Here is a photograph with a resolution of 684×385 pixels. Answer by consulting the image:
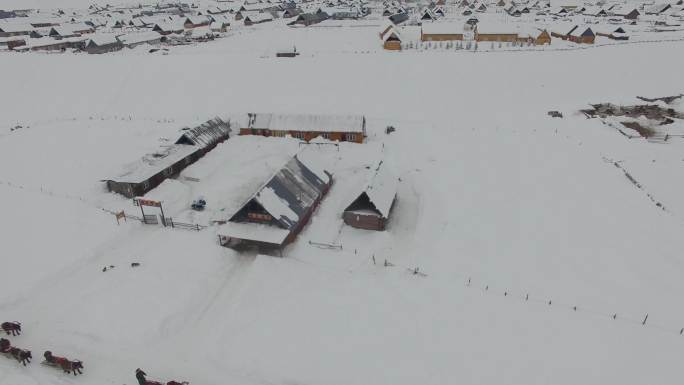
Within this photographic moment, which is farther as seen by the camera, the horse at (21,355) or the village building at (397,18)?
the village building at (397,18)

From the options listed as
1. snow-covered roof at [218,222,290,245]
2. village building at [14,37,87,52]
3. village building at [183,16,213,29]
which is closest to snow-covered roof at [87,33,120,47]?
village building at [14,37,87,52]

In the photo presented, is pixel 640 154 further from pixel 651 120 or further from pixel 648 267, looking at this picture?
pixel 648 267

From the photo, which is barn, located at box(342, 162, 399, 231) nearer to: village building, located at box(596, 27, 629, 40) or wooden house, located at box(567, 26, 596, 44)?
wooden house, located at box(567, 26, 596, 44)

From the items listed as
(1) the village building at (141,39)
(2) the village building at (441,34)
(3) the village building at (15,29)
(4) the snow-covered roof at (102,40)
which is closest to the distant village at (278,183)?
(2) the village building at (441,34)

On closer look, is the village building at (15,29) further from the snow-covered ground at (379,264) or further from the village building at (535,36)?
the village building at (535,36)

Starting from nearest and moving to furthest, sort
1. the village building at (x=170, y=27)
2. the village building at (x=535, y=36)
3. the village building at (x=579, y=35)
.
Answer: the village building at (x=535, y=36) → the village building at (x=579, y=35) → the village building at (x=170, y=27)

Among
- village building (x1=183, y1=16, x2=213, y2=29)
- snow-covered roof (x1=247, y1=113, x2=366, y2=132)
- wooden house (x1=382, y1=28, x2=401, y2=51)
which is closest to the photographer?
snow-covered roof (x1=247, y1=113, x2=366, y2=132)

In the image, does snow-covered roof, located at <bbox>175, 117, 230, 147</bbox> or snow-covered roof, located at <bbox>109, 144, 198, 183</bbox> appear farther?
snow-covered roof, located at <bbox>175, 117, 230, 147</bbox>
